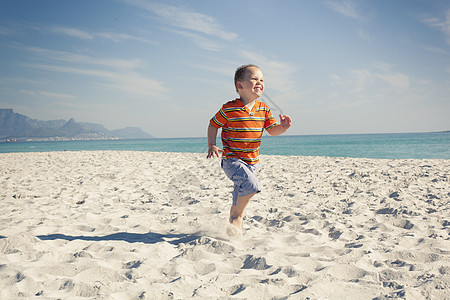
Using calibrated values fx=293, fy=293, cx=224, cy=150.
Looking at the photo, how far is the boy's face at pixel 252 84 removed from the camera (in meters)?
2.49

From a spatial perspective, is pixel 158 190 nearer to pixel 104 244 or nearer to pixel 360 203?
pixel 104 244

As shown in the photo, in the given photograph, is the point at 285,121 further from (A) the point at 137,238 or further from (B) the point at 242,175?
(A) the point at 137,238

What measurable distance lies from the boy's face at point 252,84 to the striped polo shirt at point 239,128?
114mm

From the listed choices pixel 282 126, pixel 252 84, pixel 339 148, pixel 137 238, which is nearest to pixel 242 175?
pixel 282 126

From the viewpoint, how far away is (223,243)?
7.91ft

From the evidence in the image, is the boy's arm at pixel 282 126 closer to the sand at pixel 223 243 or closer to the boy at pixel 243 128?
the boy at pixel 243 128

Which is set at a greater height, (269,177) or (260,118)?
(260,118)

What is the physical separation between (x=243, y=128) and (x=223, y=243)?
3.19ft

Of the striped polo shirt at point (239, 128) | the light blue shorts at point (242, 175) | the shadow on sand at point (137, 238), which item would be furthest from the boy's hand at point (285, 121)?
the shadow on sand at point (137, 238)

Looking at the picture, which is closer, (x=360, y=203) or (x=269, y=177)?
(x=360, y=203)

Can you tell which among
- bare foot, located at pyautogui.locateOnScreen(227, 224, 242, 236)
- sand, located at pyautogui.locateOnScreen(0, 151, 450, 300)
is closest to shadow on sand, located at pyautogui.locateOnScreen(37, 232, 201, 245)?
sand, located at pyautogui.locateOnScreen(0, 151, 450, 300)

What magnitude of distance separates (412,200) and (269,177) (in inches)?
109

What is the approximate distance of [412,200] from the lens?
13.1 feet

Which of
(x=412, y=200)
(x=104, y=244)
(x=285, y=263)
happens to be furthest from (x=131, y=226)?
(x=412, y=200)
